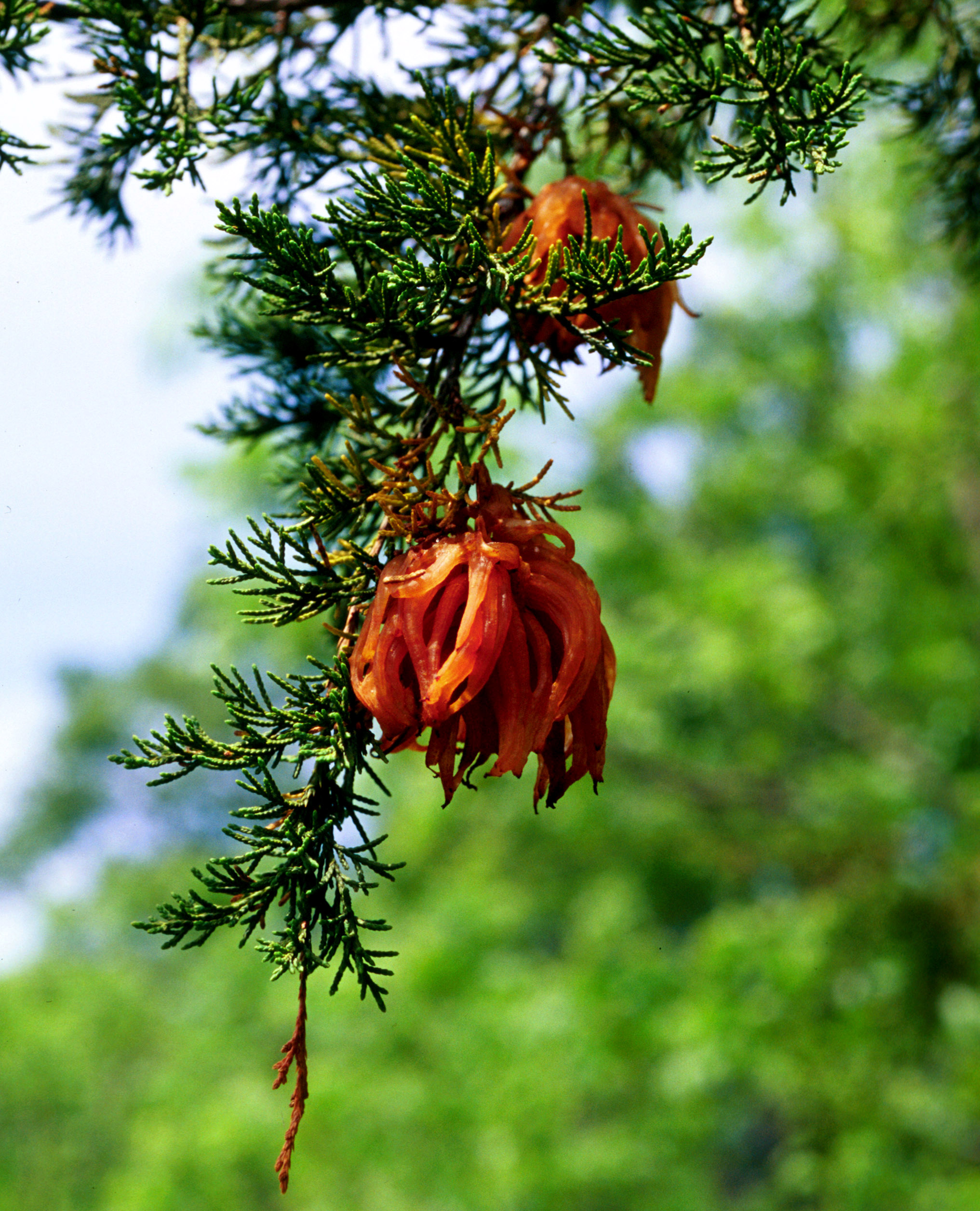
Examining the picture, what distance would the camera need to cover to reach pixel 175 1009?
8.56 metres

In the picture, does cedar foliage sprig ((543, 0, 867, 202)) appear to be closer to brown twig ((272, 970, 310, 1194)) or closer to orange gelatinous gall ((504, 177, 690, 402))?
orange gelatinous gall ((504, 177, 690, 402))

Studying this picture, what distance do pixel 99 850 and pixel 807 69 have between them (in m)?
15.2

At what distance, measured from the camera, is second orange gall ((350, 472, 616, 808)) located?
0.56 m

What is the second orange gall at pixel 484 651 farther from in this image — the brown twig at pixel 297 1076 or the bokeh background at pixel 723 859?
the bokeh background at pixel 723 859

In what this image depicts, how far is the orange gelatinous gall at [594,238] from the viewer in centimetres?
74

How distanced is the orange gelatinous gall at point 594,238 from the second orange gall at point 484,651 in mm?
205

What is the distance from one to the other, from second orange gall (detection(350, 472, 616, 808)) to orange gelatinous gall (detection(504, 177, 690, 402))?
0.20 m

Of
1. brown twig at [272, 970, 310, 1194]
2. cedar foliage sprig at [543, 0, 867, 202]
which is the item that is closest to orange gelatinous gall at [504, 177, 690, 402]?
cedar foliage sprig at [543, 0, 867, 202]

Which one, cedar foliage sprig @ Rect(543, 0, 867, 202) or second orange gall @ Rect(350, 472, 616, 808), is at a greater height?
cedar foliage sprig @ Rect(543, 0, 867, 202)

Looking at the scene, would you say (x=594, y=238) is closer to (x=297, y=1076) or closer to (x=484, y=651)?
(x=484, y=651)

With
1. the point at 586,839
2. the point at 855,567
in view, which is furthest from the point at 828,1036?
the point at 855,567

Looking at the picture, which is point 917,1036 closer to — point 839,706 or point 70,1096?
point 839,706

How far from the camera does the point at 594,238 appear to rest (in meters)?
0.76

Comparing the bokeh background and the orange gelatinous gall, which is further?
the bokeh background
